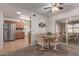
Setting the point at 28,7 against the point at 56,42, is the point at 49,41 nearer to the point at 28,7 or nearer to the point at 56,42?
the point at 56,42

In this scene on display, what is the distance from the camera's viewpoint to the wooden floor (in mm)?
2777

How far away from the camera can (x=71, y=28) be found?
2.90m

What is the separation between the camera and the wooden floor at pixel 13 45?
2.78 metres

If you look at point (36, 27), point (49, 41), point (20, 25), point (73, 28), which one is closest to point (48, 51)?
point (49, 41)

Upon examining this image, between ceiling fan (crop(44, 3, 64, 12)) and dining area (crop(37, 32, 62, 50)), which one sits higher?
ceiling fan (crop(44, 3, 64, 12))

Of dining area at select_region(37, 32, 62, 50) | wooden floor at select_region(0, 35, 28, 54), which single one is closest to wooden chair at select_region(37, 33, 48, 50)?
dining area at select_region(37, 32, 62, 50)

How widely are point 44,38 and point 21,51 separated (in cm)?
75

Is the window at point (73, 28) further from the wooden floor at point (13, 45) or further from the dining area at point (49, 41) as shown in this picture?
the wooden floor at point (13, 45)

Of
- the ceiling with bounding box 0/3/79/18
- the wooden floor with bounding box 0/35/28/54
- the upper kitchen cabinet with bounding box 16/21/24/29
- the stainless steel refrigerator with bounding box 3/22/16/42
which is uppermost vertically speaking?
the ceiling with bounding box 0/3/79/18

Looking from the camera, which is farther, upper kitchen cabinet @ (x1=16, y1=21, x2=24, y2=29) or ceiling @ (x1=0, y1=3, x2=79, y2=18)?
upper kitchen cabinet @ (x1=16, y1=21, x2=24, y2=29)

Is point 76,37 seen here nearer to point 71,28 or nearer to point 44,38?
point 71,28

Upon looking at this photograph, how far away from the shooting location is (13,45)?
2.91m

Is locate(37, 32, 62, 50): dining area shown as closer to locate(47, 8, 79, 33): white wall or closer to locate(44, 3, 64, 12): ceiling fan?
locate(47, 8, 79, 33): white wall

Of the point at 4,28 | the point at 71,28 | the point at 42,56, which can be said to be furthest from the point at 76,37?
the point at 4,28
